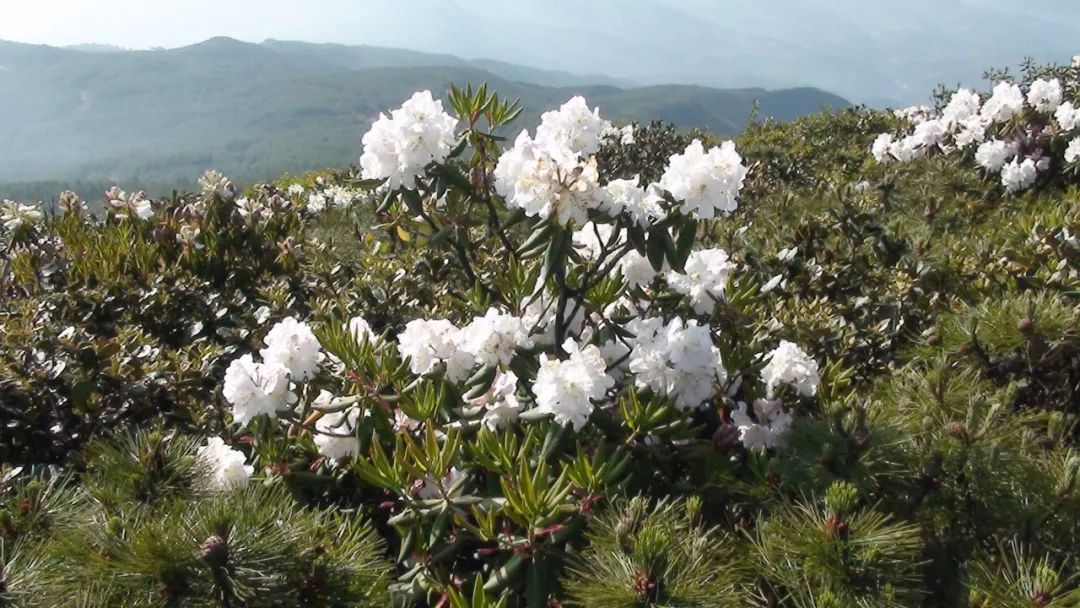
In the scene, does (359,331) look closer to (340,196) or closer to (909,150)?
(909,150)

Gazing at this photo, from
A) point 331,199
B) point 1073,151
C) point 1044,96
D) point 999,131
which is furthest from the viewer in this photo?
point 331,199

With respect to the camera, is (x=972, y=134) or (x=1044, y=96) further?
(x=1044, y=96)

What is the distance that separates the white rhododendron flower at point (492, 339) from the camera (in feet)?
7.10

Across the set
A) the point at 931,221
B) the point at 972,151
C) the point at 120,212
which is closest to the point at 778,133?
the point at 972,151

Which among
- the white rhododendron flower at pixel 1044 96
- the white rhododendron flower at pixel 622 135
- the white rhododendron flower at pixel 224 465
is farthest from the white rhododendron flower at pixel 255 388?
the white rhododendron flower at pixel 622 135

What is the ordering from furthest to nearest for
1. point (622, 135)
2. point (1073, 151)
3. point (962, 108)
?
point (622, 135) < point (962, 108) < point (1073, 151)

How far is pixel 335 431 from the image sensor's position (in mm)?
2273

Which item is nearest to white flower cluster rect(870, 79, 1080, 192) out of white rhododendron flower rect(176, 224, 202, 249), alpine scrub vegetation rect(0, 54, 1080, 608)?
alpine scrub vegetation rect(0, 54, 1080, 608)

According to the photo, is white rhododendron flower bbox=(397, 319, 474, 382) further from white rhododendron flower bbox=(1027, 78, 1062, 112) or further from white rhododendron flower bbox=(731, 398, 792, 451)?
white rhododendron flower bbox=(1027, 78, 1062, 112)

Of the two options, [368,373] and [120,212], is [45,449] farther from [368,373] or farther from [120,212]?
[120,212]

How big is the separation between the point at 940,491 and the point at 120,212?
4.76 meters

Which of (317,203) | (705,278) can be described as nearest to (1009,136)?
(705,278)

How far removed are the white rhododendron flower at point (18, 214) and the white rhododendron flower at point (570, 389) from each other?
4246mm

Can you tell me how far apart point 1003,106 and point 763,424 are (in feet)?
16.9
